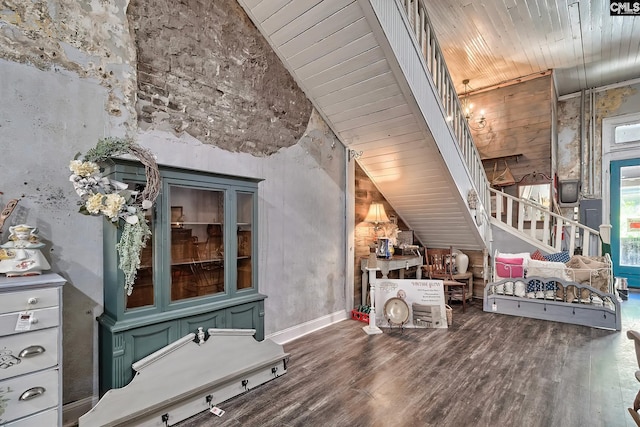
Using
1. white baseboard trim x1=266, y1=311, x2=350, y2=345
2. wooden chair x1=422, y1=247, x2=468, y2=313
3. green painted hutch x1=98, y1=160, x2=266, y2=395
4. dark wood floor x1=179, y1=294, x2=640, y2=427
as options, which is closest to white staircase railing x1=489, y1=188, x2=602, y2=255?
wooden chair x1=422, y1=247, x2=468, y2=313

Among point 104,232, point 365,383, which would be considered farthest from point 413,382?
point 104,232

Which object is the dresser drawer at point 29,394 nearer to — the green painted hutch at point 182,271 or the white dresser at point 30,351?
the white dresser at point 30,351

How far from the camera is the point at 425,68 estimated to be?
335cm

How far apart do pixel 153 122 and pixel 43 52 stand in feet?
2.36

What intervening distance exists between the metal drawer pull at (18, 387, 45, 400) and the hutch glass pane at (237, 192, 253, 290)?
4.27 feet

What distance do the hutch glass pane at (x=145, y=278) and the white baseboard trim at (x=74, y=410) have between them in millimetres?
715

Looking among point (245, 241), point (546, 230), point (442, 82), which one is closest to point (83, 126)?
point (245, 241)

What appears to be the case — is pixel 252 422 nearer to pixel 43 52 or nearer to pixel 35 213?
pixel 35 213

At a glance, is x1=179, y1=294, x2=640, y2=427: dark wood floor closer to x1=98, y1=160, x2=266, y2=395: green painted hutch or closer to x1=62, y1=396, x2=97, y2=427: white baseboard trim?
x1=98, y1=160, x2=266, y2=395: green painted hutch

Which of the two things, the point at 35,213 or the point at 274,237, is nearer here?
the point at 35,213

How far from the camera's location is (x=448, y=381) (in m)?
2.59

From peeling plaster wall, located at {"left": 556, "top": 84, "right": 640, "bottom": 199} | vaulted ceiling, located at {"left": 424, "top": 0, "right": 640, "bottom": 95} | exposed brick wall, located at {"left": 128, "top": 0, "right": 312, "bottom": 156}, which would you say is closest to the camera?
exposed brick wall, located at {"left": 128, "top": 0, "right": 312, "bottom": 156}

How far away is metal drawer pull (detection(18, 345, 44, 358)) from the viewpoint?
5.29 ft

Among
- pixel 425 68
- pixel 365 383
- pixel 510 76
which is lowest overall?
pixel 365 383
